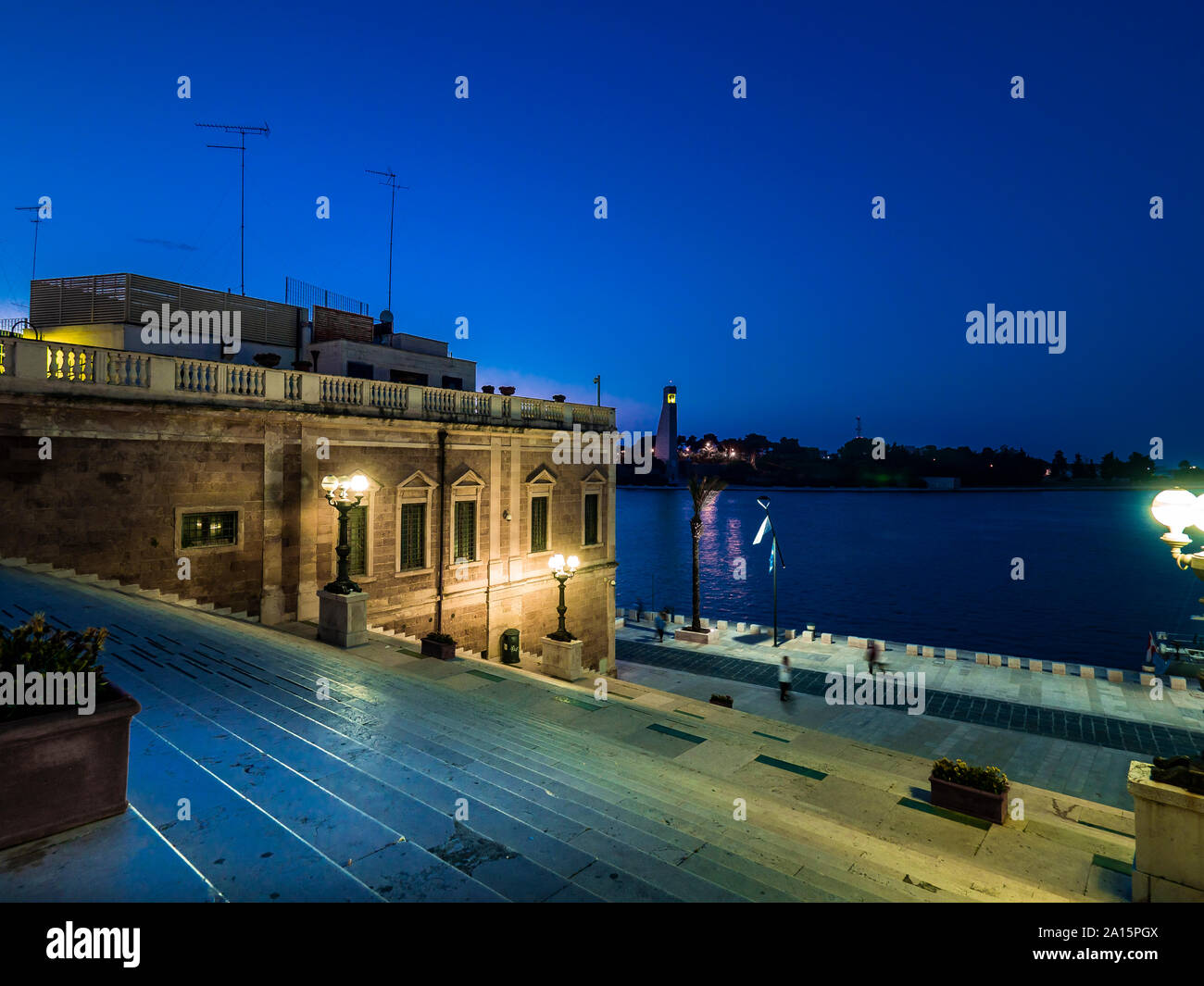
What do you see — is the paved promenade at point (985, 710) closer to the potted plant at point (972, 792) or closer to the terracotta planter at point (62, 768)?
the potted plant at point (972, 792)

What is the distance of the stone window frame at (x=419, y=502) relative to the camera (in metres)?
19.6

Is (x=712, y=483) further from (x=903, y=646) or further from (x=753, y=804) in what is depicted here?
(x=753, y=804)

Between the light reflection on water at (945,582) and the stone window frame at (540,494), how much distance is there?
102 feet

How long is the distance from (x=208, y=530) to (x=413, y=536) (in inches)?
232

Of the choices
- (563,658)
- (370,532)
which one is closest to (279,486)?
(370,532)

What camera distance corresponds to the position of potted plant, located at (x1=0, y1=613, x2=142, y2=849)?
14.6ft

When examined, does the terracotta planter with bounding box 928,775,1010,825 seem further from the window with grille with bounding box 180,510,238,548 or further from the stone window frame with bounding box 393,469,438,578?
the window with grille with bounding box 180,510,238,548

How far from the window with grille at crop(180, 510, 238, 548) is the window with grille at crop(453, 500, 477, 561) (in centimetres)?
686

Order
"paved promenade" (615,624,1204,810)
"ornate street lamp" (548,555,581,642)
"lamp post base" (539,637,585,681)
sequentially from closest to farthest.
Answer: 1. "lamp post base" (539,637,585,681)
2. "ornate street lamp" (548,555,581,642)
3. "paved promenade" (615,624,1204,810)

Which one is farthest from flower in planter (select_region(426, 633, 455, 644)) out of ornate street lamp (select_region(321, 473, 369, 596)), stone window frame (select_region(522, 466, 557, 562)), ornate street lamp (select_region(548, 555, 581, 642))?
stone window frame (select_region(522, 466, 557, 562))

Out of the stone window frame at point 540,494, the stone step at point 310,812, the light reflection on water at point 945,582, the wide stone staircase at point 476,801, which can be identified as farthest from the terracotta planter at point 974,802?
the light reflection on water at point 945,582

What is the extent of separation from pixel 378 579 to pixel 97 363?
28.1 ft
